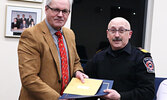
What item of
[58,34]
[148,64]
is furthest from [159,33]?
[58,34]

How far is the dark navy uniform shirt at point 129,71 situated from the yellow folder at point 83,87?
0.69ft

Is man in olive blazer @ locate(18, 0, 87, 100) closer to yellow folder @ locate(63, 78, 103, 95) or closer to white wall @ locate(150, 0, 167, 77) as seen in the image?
yellow folder @ locate(63, 78, 103, 95)

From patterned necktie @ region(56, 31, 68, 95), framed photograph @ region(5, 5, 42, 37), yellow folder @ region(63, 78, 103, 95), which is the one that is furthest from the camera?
framed photograph @ region(5, 5, 42, 37)

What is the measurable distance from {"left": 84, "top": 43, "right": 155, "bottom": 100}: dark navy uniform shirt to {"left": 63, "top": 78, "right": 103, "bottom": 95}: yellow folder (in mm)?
212

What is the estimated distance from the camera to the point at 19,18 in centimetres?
318

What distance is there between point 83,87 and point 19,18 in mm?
1877

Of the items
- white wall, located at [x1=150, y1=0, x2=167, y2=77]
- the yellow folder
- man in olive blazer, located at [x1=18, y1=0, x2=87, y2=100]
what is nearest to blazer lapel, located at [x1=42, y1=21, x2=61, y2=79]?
man in olive blazer, located at [x1=18, y1=0, x2=87, y2=100]

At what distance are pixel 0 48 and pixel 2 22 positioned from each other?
0.36 metres

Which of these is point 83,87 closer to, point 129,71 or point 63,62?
point 63,62

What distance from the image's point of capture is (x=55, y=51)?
1.74 metres

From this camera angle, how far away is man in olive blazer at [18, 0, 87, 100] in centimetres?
165

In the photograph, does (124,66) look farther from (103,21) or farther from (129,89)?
(103,21)

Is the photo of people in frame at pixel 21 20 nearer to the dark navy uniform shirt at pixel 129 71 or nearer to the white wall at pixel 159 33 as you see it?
the dark navy uniform shirt at pixel 129 71

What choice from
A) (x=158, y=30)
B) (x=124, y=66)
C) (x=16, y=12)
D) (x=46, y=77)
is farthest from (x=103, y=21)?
(x=46, y=77)
